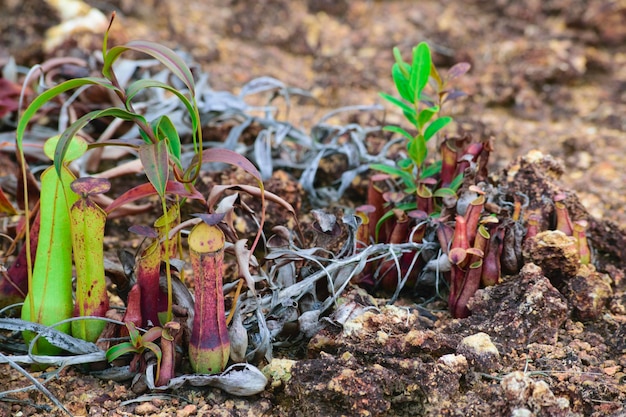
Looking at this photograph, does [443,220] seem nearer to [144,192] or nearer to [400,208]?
[400,208]

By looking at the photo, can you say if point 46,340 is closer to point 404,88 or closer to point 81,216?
point 81,216

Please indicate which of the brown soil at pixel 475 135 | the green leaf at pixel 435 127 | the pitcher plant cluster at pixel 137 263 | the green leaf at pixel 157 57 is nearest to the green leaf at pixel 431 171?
the green leaf at pixel 435 127

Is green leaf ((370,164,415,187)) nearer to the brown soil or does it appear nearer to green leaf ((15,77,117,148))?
the brown soil

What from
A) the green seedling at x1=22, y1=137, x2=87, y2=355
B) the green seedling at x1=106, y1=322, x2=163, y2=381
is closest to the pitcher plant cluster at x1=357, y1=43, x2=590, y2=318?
the green seedling at x1=106, y1=322, x2=163, y2=381

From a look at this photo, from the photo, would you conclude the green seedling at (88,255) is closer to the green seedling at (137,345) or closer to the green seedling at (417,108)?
the green seedling at (137,345)

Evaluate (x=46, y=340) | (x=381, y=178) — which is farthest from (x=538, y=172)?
(x=46, y=340)

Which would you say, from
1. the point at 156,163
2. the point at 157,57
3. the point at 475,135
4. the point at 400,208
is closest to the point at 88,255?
the point at 156,163
